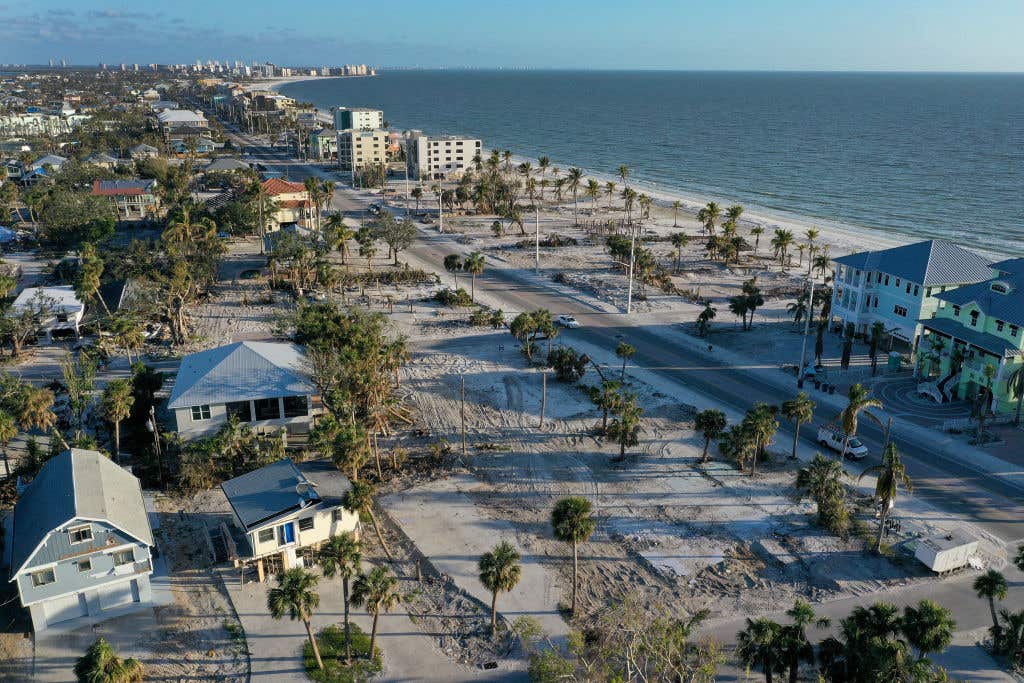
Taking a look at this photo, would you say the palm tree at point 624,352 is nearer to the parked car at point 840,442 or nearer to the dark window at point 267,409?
the parked car at point 840,442

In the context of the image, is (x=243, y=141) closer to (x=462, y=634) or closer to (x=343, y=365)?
(x=343, y=365)

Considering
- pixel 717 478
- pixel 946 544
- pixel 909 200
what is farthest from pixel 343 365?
pixel 909 200

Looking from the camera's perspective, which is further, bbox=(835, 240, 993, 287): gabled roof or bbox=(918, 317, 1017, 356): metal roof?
bbox=(835, 240, 993, 287): gabled roof

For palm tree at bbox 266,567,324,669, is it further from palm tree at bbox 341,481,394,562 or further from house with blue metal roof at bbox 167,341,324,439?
house with blue metal roof at bbox 167,341,324,439

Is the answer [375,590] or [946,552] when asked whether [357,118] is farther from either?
[946,552]

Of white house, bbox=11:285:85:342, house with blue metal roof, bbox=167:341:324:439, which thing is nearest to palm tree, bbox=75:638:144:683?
house with blue metal roof, bbox=167:341:324:439

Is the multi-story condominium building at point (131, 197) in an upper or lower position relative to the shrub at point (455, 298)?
upper

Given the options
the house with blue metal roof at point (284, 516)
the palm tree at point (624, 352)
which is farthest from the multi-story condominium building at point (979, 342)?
the house with blue metal roof at point (284, 516)
